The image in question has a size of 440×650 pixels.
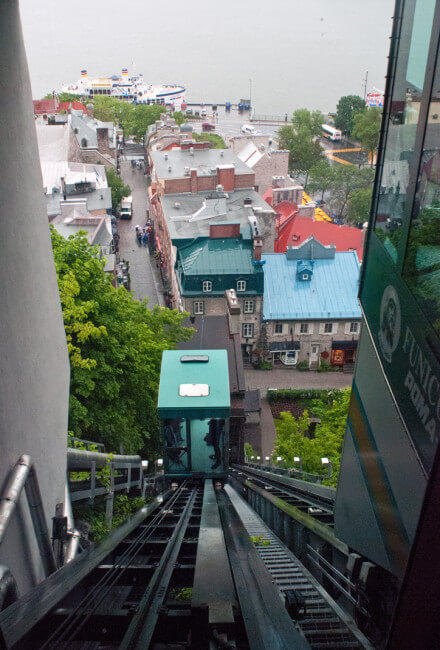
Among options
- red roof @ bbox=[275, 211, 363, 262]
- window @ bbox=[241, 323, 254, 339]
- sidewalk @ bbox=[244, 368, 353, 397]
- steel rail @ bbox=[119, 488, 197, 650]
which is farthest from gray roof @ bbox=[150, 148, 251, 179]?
steel rail @ bbox=[119, 488, 197, 650]

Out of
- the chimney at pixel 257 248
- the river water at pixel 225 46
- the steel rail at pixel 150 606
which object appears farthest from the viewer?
the river water at pixel 225 46

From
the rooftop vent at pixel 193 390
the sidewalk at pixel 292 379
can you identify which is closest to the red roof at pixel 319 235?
the sidewalk at pixel 292 379

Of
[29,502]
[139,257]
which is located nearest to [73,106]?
[139,257]

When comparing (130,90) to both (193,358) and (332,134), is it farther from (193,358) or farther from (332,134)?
(193,358)

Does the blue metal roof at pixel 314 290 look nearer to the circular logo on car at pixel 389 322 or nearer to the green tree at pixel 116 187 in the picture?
the green tree at pixel 116 187

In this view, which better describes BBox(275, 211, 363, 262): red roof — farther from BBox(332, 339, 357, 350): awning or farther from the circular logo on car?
the circular logo on car

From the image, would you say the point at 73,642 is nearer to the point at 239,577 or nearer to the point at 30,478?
the point at 239,577

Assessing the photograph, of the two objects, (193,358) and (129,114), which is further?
(129,114)
